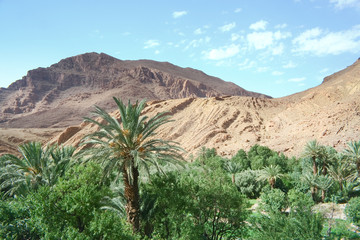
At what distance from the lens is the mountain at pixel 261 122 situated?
158 feet

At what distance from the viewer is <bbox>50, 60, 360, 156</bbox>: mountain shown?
4822 cm

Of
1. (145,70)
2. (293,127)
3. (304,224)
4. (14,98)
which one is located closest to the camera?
(304,224)

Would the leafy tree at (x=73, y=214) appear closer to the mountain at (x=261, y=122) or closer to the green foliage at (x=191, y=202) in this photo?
the green foliage at (x=191, y=202)

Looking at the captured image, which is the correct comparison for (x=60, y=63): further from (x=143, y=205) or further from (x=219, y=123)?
(x=143, y=205)

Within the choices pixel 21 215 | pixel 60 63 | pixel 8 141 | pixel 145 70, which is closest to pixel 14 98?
pixel 60 63

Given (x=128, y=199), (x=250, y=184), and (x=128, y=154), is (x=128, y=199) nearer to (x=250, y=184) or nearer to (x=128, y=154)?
(x=128, y=154)

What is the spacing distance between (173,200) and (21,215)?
6.17 m

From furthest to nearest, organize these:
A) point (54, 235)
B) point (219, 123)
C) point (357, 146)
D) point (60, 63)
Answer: point (60, 63), point (219, 123), point (357, 146), point (54, 235)

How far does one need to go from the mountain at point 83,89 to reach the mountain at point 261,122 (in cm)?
4014

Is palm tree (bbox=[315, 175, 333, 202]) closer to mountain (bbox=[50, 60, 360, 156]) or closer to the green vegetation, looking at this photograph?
the green vegetation

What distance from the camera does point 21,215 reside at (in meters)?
10.6

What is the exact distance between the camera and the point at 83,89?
13525 centimetres

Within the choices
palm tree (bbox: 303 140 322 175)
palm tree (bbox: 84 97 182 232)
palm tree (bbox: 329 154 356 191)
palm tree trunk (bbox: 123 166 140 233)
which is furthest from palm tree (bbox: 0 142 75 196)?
palm tree (bbox: 329 154 356 191)

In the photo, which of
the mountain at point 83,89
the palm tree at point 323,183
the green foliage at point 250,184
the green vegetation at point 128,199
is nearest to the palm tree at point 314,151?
the palm tree at point 323,183
